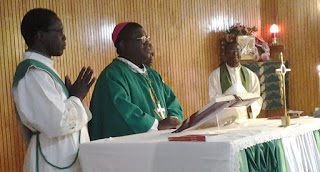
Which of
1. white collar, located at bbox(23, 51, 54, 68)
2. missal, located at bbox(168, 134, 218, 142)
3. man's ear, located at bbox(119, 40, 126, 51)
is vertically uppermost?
man's ear, located at bbox(119, 40, 126, 51)

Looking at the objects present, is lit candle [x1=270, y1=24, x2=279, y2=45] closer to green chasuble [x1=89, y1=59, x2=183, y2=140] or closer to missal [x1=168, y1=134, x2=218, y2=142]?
green chasuble [x1=89, y1=59, x2=183, y2=140]

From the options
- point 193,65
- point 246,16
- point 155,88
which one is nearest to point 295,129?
point 155,88

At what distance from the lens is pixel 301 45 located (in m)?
10.7

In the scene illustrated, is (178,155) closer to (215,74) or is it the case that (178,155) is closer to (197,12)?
(215,74)

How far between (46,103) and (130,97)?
112 cm

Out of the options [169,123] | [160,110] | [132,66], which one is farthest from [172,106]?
[169,123]

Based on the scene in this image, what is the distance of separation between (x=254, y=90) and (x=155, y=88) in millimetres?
3587

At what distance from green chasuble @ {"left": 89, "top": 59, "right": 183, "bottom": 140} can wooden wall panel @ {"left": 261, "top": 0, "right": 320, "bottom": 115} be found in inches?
277

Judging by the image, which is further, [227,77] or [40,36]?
[227,77]

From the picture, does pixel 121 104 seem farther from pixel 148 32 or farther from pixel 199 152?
pixel 148 32

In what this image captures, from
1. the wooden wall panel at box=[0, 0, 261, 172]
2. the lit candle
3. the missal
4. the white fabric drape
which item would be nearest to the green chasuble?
the missal

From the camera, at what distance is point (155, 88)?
4363 mm

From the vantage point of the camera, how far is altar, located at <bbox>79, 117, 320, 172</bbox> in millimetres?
2631

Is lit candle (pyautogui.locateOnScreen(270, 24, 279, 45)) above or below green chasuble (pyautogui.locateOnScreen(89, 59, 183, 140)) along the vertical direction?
above
